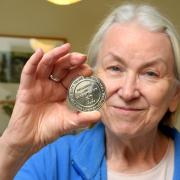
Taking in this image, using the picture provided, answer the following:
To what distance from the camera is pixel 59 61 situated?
1.05m

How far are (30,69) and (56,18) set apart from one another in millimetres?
2250

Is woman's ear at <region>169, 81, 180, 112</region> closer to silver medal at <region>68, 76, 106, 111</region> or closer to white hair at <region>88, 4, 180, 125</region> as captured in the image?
white hair at <region>88, 4, 180, 125</region>

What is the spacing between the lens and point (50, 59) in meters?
1.03

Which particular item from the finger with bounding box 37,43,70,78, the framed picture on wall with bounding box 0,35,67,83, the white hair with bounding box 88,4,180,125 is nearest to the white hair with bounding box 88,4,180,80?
the white hair with bounding box 88,4,180,125

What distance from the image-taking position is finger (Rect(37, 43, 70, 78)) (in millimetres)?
1006

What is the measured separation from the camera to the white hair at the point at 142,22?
1.27 meters

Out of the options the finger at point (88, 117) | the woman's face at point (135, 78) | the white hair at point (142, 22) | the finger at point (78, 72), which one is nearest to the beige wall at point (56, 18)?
the white hair at point (142, 22)

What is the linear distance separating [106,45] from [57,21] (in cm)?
199

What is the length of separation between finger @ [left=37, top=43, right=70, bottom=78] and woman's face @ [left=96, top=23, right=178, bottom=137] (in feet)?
0.75

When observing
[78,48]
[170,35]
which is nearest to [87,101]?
[170,35]

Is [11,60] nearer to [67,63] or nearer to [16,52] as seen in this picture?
[16,52]

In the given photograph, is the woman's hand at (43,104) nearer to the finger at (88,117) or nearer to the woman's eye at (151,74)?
the finger at (88,117)

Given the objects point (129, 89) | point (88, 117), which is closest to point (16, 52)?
point (129, 89)

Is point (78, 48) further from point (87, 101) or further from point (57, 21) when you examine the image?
point (87, 101)
